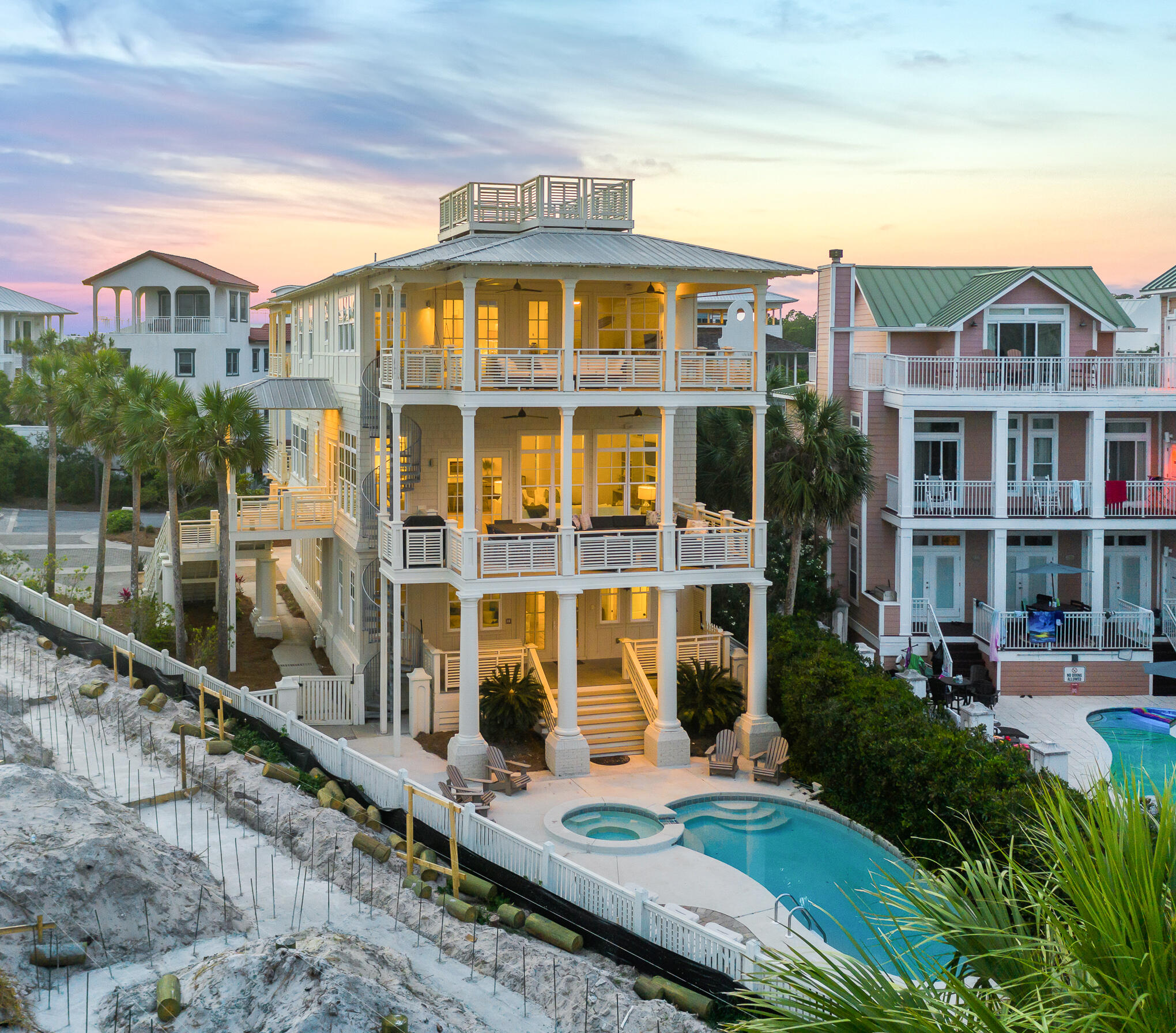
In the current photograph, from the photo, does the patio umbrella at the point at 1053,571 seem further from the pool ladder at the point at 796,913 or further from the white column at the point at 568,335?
the pool ladder at the point at 796,913

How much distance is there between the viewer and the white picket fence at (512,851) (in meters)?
13.8

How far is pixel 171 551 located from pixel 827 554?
54.1ft

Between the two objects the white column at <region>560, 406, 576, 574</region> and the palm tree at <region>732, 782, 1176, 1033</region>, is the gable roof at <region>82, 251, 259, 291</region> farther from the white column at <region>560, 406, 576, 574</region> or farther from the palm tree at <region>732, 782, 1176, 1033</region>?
the palm tree at <region>732, 782, 1176, 1033</region>

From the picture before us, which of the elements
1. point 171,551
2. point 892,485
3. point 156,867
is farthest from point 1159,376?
point 156,867

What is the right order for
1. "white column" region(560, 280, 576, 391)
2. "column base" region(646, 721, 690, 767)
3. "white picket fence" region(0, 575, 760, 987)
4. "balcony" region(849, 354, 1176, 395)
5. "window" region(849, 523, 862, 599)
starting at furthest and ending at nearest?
"window" region(849, 523, 862, 599), "balcony" region(849, 354, 1176, 395), "column base" region(646, 721, 690, 767), "white column" region(560, 280, 576, 391), "white picket fence" region(0, 575, 760, 987)

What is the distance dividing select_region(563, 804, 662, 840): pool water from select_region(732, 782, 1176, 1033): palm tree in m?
13.0

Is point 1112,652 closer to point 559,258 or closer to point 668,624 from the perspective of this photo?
point 668,624

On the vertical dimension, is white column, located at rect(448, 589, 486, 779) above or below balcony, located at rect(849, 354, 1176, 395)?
below

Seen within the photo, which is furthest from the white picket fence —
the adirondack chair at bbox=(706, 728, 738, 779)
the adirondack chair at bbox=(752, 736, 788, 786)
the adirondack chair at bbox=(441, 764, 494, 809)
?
the adirondack chair at bbox=(752, 736, 788, 786)

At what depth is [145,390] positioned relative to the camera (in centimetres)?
2900

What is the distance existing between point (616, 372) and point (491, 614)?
6.14 metres

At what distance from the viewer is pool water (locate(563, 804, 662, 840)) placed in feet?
65.8

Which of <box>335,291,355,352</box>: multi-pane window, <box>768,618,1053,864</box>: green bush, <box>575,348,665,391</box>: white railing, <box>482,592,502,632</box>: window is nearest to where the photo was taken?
<box>768,618,1053,864</box>: green bush

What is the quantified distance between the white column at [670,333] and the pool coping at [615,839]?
790 cm
